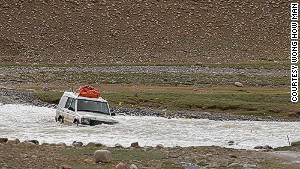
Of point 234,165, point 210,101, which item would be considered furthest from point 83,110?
point 234,165

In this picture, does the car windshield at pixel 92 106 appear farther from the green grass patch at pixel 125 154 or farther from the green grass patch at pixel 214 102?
the green grass patch at pixel 125 154

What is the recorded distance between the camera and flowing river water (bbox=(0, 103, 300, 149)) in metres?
30.5

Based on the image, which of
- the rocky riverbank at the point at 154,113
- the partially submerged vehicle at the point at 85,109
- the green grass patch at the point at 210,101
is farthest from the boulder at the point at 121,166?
the green grass patch at the point at 210,101

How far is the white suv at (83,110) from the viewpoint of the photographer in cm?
3444

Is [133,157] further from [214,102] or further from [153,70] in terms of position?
[153,70]

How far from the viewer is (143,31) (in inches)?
3477

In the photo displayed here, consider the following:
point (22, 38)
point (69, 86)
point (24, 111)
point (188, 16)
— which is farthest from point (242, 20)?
point (24, 111)

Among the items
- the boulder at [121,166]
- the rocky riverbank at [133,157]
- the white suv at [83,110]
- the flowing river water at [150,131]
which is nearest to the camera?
the boulder at [121,166]

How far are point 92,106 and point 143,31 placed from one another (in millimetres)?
53044

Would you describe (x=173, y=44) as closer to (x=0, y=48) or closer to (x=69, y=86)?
(x=0, y=48)

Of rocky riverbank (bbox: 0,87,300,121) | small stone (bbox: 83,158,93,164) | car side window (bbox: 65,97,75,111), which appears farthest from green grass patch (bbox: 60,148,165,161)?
rocky riverbank (bbox: 0,87,300,121)

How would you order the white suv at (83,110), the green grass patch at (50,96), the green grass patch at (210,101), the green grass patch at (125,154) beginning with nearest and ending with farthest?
the green grass patch at (125,154), the white suv at (83,110), the green grass patch at (210,101), the green grass patch at (50,96)

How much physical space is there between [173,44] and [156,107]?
4094cm

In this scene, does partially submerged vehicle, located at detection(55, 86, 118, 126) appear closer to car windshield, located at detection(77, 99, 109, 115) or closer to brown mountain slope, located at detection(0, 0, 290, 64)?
car windshield, located at detection(77, 99, 109, 115)
